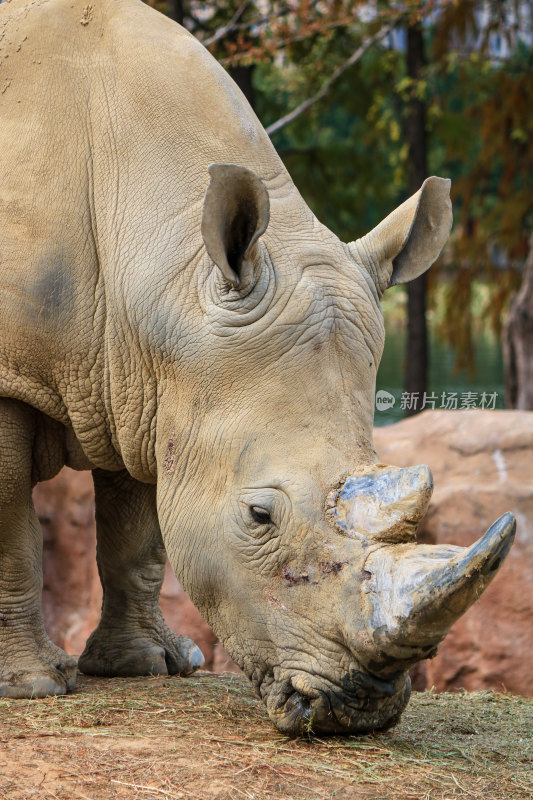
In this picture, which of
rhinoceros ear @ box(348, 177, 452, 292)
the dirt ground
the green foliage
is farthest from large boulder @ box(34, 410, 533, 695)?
the green foliage

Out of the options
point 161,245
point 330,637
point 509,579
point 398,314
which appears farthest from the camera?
point 398,314

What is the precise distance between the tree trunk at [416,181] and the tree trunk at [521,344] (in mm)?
904

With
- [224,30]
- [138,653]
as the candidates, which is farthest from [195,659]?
[224,30]

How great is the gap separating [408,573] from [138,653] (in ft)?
8.08

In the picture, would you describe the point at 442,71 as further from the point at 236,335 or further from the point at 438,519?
the point at 236,335

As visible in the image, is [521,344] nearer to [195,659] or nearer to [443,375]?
[195,659]

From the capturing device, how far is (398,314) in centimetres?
Result: 3262

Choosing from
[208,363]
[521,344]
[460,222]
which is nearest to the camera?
[208,363]

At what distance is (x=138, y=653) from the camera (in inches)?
222

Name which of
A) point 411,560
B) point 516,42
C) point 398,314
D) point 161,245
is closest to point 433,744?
point 411,560

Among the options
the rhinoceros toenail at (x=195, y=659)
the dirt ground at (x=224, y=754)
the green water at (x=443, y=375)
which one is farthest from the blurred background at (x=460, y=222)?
the dirt ground at (x=224, y=754)

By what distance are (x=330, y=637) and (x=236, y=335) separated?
1.11 metres

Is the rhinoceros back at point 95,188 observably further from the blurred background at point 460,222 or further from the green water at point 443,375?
the green water at point 443,375
